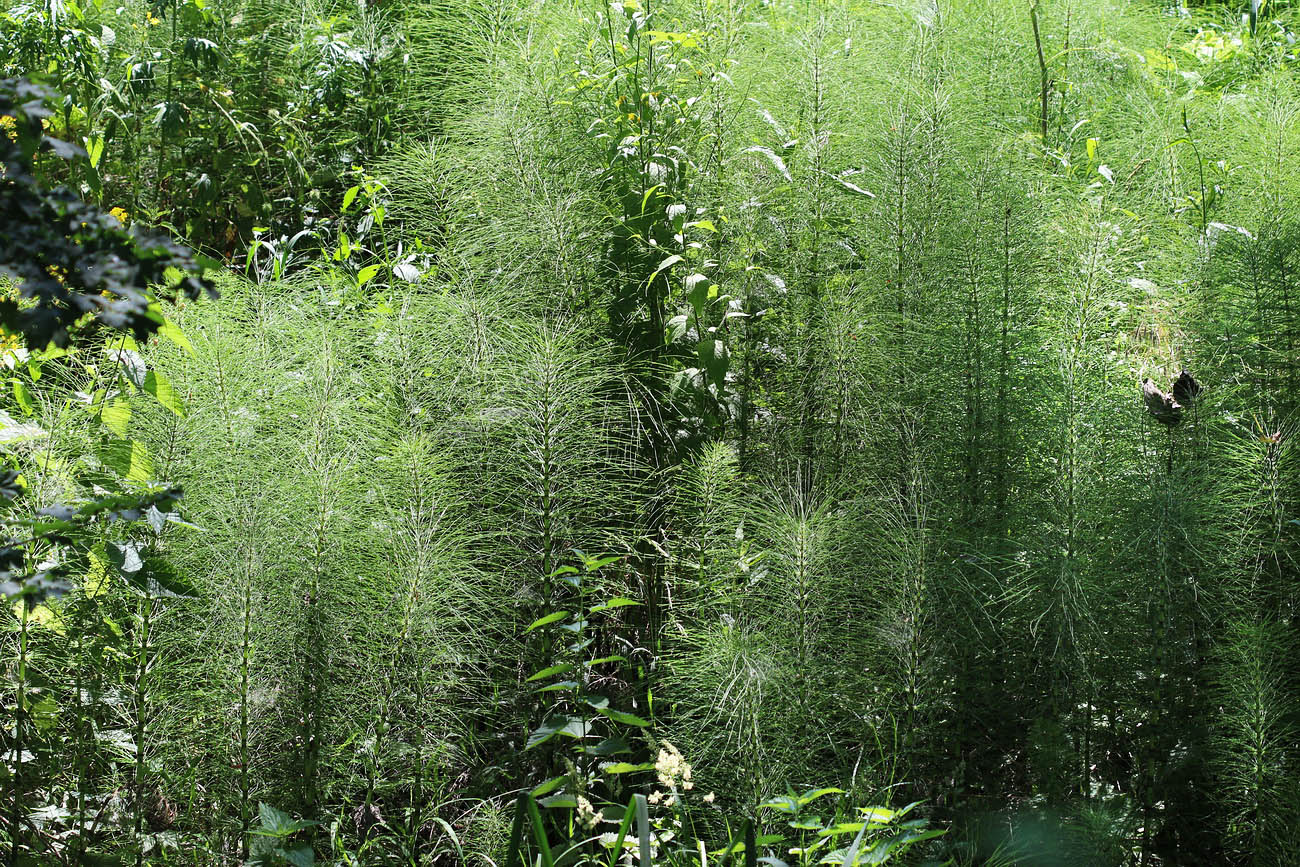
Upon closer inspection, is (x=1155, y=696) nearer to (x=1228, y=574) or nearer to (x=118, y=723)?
(x=1228, y=574)

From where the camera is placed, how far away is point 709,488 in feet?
7.70

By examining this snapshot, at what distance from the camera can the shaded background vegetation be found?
2.13 m

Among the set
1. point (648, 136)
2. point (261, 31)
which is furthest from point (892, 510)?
point (261, 31)

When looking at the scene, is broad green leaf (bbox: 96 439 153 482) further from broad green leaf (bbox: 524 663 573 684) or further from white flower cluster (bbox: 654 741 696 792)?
white flower cluster (bbox: 654 741 696 792)

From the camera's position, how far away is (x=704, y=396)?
8.46 ft

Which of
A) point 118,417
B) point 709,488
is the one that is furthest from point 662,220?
point 118,417

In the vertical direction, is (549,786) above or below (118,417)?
below

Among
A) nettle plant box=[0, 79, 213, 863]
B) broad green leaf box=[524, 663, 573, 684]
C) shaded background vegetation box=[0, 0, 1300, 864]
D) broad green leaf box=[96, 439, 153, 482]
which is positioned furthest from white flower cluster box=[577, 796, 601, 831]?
broad green leaf box=[96, 439, 153, 482]

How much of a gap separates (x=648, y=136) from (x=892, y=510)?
1.11m

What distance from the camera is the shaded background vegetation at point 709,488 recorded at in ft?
7.00

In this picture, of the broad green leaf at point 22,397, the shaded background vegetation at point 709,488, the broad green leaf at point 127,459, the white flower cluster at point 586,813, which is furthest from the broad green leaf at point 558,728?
the broad green leaf at point 22,397

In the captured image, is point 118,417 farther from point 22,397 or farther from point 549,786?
point 549,786

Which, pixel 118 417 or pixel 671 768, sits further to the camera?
pixel 118 417

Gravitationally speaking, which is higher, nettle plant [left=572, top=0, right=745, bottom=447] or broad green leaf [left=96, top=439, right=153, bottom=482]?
nettle plant [left=572, top=0, right=745, bottom=447]
